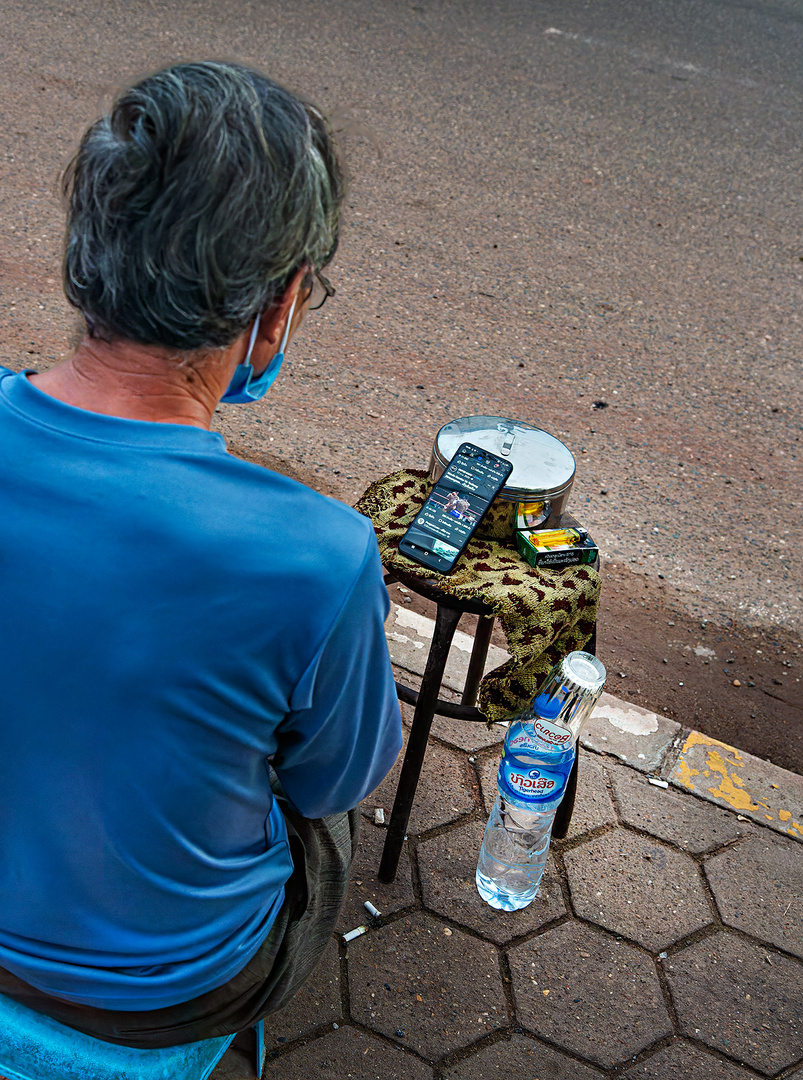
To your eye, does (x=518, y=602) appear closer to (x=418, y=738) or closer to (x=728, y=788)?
(x=418, y=738)

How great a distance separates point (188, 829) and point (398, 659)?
1.57m

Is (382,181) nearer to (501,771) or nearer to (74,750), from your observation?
(501,771)

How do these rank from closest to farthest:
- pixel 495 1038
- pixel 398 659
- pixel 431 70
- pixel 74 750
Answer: pixel 74 750 → pixel 495 1038 → pixel 398 659 → pixel 431 70

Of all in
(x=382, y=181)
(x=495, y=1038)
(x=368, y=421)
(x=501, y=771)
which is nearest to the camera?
(x=495, y=1038)

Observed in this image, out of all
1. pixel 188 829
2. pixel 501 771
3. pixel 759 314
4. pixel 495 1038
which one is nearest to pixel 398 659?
pixel 501 771

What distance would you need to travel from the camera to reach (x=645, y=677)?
2910mm

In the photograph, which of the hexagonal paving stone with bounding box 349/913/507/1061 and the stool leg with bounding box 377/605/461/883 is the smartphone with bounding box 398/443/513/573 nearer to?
the stool leg with bounding box 377/605/461/883

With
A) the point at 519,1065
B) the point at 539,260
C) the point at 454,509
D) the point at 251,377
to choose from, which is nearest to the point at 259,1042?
the point at 519,1065

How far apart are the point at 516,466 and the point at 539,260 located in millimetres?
3135

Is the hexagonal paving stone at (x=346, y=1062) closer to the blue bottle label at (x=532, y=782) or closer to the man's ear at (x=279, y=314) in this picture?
the blue bottle label at (x=532, y=782)

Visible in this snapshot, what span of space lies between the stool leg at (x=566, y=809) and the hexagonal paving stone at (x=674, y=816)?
0.18 m

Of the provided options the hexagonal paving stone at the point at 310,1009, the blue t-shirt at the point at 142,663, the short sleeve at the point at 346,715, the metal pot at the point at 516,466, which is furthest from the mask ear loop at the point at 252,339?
the hexagonal paving stone at the point at 310,1009

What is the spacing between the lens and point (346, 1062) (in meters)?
1.83

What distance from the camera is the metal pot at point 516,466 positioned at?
6.40ft
